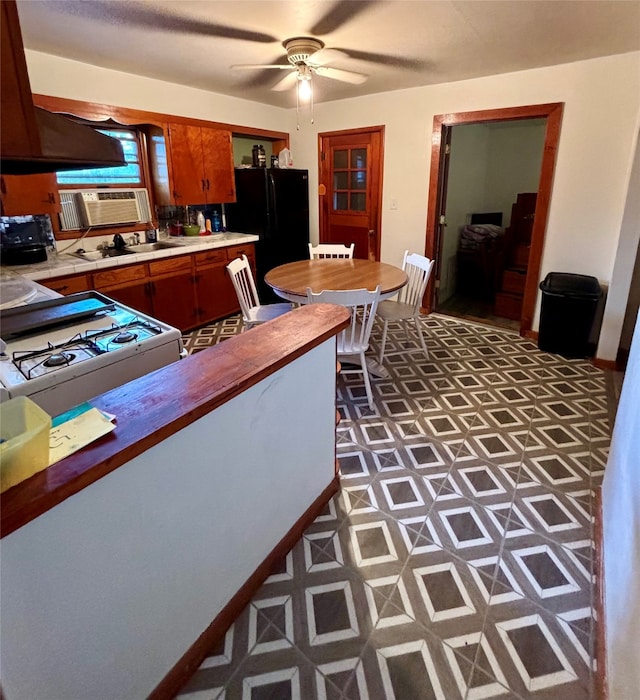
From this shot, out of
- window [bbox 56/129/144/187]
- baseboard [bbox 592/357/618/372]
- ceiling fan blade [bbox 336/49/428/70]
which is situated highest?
ceiling fan blade [bbox 336/49/428/70]

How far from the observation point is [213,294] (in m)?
4.21

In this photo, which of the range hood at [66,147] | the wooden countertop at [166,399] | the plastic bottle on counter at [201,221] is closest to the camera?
the wooden countertop at [166,399]

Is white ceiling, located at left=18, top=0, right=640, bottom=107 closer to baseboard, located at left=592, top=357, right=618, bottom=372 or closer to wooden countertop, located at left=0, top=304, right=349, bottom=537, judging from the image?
wooden countertop, located at left=0, top=304, right=349, bottom=537

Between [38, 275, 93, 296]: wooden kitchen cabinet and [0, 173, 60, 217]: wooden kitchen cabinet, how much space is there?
22.0 inches

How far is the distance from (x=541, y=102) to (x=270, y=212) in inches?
106

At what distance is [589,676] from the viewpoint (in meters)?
1.28

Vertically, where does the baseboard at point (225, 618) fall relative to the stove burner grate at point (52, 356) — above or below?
below

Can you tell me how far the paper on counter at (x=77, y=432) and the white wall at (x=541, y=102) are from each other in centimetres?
323

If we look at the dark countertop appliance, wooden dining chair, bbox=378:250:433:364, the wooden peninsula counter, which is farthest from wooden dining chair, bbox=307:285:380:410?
the dark countertop appliance

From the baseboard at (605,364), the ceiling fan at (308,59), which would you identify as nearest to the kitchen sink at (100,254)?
the ceiling fan at (308,59)

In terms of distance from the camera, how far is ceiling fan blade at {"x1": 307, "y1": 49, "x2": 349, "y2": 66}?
9.25ft

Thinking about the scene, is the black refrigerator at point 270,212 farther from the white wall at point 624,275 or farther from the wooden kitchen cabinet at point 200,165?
the white wall at point 624,275

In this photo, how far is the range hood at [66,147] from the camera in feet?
2.99

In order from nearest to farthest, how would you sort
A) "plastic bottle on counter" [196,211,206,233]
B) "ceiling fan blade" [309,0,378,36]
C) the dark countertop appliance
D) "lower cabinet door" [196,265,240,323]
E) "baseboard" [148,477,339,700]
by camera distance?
"baseboard" [148,477,339,700] < "ceiling fan blade" [309,0,378,36] < the dark countertop appliance < "lower cabinet door" [196,265,240,323] < "plastic bottle on counter" [196,211,206,233]
